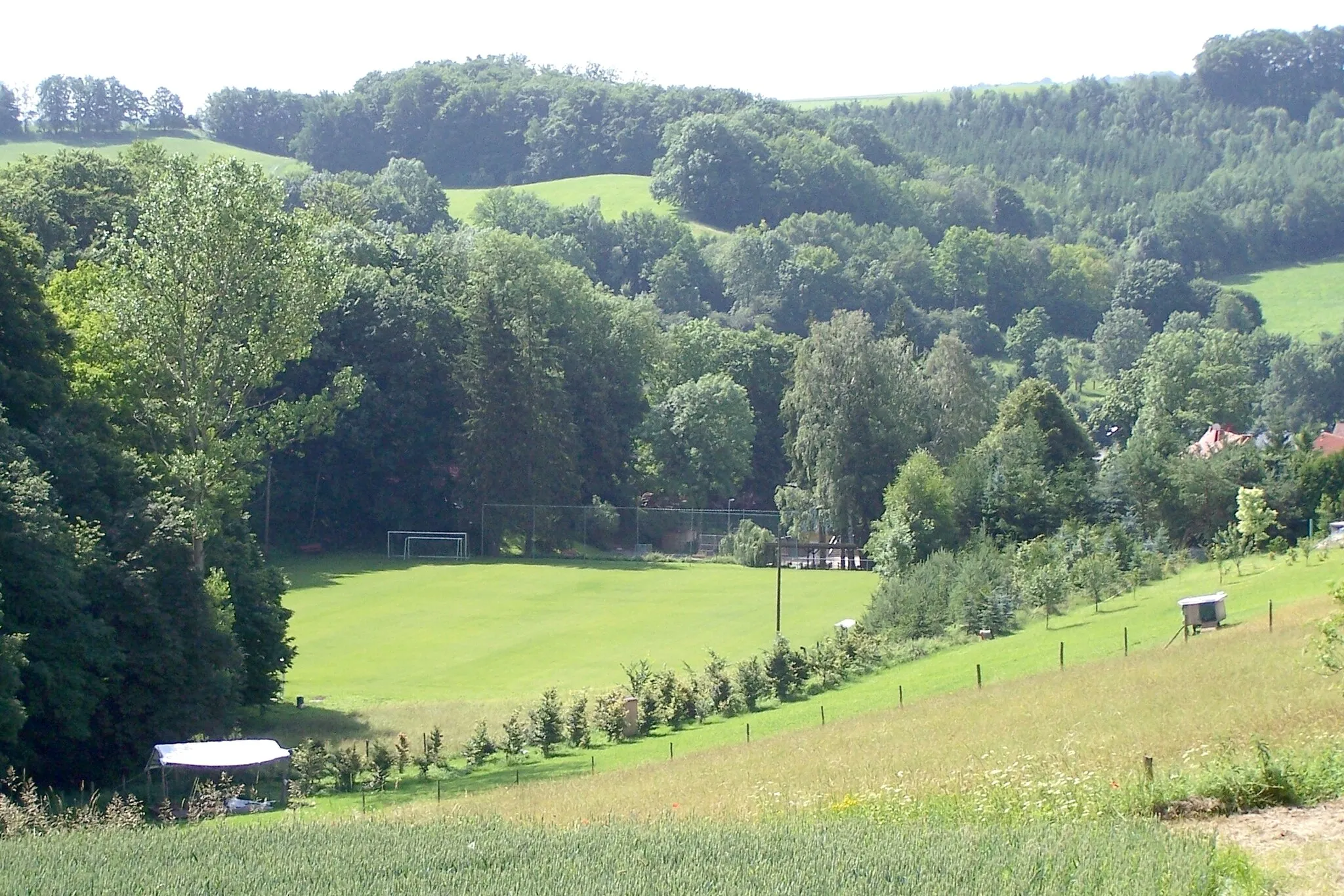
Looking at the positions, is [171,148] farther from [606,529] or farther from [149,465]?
[149,465]

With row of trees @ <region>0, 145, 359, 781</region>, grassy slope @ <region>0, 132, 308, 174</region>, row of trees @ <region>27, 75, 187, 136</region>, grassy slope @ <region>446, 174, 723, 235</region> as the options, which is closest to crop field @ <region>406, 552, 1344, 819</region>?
row of trees @ <region>0, 145, 359, 781</region>

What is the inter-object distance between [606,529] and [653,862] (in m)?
72.0

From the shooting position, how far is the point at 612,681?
4528 cm

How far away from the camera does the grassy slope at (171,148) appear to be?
160m

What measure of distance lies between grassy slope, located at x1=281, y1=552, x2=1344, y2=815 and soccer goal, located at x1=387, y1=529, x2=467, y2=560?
4235 centimetres

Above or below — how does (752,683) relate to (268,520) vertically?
below

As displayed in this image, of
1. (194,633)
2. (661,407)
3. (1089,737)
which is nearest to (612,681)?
(194,633)

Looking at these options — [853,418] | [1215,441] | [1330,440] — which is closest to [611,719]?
[853,418]

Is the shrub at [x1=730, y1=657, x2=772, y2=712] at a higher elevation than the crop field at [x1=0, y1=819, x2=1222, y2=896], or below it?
below

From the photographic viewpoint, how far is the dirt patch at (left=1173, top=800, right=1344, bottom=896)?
10.6m

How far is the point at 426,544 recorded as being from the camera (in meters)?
81.4

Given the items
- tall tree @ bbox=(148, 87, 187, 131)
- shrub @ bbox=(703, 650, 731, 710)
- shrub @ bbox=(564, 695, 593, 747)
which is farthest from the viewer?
tall tree @ bbox=(148, 87, 187, 131)

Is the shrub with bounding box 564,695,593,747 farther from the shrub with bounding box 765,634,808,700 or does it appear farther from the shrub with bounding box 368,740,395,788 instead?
the shrub with bounding box 765,634,808,700

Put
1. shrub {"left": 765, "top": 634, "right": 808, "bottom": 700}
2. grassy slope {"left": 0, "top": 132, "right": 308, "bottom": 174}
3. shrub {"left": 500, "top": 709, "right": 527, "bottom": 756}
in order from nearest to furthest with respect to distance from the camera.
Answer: shrub {"left": 500, "top": 709, "right": 527, "bottom": 756} → shrub {"left": 765, "top": 634, "right": 808, "bottom": 700} → grassy slope {"left": 0, "top": 132, "right": 308, "bottom": 174}
